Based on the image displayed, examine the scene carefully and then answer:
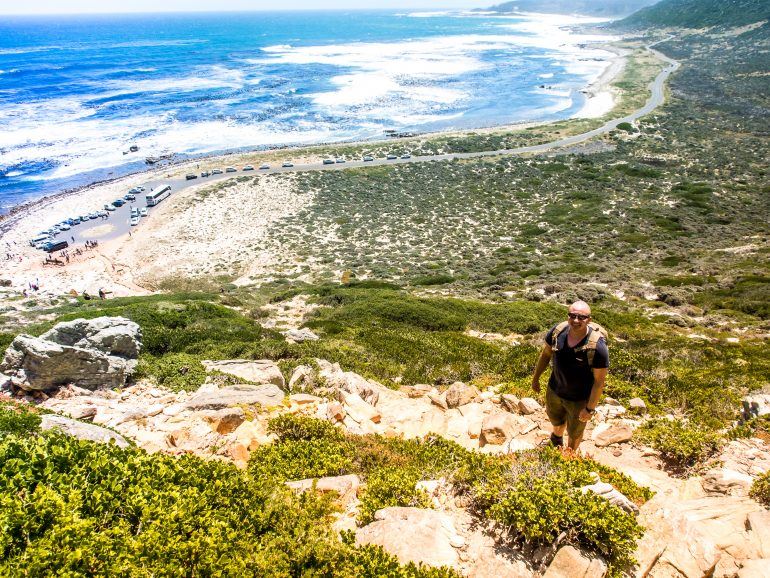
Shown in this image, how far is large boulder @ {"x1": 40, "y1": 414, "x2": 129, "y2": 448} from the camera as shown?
6734 millimetres

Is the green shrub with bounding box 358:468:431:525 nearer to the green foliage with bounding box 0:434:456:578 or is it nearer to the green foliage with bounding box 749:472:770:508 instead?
the green foliage with bounding box 0:434:456:578

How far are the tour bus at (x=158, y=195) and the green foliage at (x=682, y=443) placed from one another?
50.9 metres

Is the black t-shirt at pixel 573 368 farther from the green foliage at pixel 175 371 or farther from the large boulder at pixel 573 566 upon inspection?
the green foliage at pixel 175 371

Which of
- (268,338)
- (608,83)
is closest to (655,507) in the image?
(268,338)

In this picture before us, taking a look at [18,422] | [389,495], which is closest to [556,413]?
[389,495]

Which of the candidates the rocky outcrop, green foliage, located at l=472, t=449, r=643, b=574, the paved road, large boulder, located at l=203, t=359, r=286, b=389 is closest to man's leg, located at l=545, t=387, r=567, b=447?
green foliage, located at l=472, t=449, r=643, b=574

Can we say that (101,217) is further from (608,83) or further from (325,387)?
(608,83)

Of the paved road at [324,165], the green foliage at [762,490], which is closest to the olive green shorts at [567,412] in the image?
the green foliage at [762,490]

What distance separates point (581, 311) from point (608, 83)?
115m

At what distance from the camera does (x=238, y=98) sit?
309ft

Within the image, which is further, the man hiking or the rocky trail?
the man hiking

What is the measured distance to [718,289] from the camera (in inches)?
912

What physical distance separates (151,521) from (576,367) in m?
5.64

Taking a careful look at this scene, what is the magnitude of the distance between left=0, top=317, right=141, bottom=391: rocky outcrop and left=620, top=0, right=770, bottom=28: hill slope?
183178 mm
